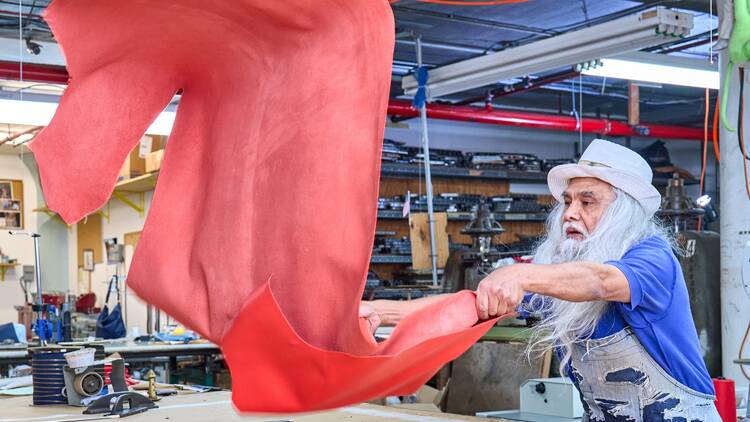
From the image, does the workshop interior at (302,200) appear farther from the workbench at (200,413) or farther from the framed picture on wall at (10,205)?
the framed picture on wall at (10,205)

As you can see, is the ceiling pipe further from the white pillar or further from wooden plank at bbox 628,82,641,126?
the white pillar

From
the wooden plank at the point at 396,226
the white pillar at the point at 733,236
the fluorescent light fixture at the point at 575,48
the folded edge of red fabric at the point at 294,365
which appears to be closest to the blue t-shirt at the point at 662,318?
the folded edge of red fabric at the point at 294,365

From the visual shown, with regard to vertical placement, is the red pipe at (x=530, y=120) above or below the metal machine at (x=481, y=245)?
above

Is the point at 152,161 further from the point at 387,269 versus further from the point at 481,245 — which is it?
the point at 481,245

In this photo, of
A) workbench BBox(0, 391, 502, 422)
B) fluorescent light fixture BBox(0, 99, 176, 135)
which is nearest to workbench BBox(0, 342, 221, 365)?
fluorescent light fixture BBox(0, 99, 176, 135)

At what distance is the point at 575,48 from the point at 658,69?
4.10 feet

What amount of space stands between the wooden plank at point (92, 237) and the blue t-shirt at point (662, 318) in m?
11.0

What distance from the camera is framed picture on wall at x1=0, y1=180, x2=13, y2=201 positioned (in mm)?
12492

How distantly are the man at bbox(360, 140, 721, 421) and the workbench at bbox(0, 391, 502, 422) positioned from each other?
64cm

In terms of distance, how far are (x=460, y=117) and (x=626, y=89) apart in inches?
102

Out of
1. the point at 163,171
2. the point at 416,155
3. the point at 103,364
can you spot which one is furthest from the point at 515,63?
the point at 163,171

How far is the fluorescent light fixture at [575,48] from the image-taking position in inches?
213

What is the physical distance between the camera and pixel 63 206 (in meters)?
0.97

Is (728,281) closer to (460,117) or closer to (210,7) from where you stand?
(210,7)
